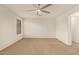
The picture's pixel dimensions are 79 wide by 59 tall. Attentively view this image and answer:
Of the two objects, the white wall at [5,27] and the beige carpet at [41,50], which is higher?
the white wall at [5,27]

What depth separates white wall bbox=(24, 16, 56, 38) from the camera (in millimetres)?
10500

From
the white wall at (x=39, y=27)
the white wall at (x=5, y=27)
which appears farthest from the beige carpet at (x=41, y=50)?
the white wall at (x=39, y=27)

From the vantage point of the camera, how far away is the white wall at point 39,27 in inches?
413

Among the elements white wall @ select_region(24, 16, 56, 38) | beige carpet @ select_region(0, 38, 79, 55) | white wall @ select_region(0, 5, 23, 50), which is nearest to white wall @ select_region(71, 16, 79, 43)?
beige carpet @ select_region(0, 38, 79, 55)

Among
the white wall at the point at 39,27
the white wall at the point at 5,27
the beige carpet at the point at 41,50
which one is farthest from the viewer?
the white wall at the point at 39,27

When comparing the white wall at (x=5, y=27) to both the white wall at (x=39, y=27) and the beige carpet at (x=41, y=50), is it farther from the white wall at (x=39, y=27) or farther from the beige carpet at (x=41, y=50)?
the white wall at (x=39, y=27)

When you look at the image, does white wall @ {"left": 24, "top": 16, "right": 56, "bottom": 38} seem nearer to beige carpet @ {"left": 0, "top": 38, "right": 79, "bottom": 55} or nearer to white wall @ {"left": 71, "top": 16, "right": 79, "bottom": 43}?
white wall @ {"left": 71, "top": 16, "right": 79, "bottom": 43}

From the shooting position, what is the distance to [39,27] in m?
10.6

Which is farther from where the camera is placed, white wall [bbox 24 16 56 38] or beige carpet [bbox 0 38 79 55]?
white wall [bbox 24 16 56 38]

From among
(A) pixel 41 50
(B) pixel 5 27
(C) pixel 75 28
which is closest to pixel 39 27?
(C) pixel 75 28

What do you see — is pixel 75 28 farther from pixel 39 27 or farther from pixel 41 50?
pixel 39 27
